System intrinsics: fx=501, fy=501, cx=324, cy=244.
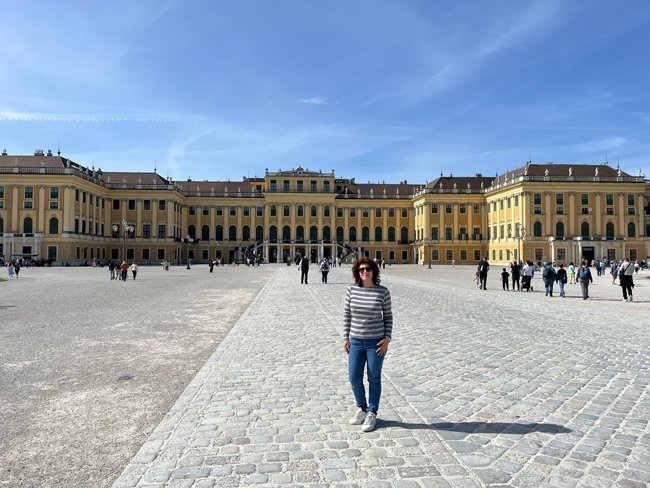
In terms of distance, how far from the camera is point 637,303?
17.2 m

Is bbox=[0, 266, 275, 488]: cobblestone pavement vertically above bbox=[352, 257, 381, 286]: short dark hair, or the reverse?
bbox=[352, 257, 381, 286]: short dark hair

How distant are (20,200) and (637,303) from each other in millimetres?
66654

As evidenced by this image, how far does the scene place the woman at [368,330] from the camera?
4.66m

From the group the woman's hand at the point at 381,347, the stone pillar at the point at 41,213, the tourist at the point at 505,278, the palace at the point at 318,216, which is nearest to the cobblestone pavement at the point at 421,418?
the woman's hand at the point at 381,347

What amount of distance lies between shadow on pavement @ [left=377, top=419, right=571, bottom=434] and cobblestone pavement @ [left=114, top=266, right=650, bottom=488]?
2cm

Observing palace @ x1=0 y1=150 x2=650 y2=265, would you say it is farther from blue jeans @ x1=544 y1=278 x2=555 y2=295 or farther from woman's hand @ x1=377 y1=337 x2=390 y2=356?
woman's hand @ x1=377 y1=337 x2=390 y2=356

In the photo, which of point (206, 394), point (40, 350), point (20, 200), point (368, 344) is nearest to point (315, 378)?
point (206, 394)

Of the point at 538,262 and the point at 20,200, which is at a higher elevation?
the point at 20,200

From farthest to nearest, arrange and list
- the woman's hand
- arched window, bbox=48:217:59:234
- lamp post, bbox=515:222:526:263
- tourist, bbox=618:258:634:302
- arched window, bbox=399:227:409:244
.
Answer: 1. arched window, bbox=399:227:409:244
2. arched window, bbox=48:217:59:234
3. lamp post, bbox=515:222:526:263
4. tourist, bbox=618:258:634:302
5. the woman's hand

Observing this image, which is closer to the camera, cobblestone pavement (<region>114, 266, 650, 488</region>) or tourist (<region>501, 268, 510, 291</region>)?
cobblestone pavement (<region>114, 266, 650, 488</region>)

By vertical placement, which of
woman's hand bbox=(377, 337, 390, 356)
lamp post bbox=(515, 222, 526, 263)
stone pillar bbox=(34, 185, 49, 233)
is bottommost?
woman's hand bbox=(377, 337, 390, 356)

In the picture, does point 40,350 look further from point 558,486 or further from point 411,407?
point 558,486

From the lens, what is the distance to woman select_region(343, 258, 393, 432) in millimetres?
4660

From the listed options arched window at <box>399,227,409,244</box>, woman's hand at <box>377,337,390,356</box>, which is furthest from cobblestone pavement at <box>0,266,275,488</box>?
arched window at <box>399,227,409,244</box>
